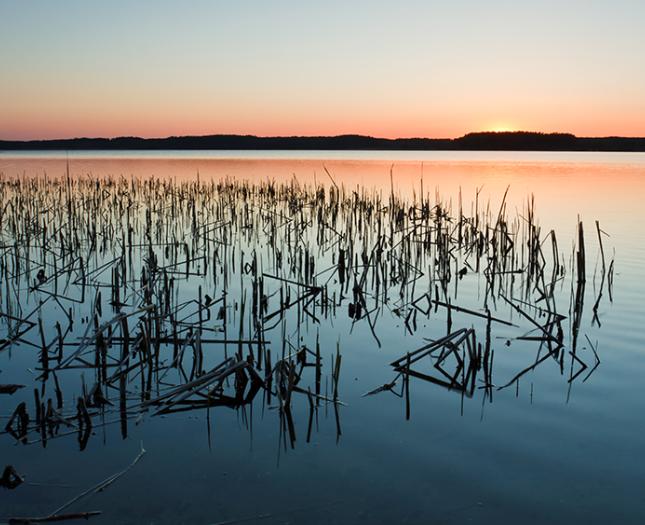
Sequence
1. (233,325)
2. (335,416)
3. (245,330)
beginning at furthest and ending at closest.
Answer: (233,325)
(245,330)
(335,416)

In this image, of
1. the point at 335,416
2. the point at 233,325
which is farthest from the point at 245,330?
the point at 335,416

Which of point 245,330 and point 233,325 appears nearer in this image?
point 245,330

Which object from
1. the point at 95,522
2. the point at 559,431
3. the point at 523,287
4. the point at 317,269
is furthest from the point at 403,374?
the point at 317,269

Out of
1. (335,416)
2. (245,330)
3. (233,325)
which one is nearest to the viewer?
(335,416)

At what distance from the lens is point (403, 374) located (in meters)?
5.27

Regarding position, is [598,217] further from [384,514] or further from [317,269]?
[384,514]

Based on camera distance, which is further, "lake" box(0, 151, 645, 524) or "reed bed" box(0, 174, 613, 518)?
"reed bed" box(0, 174, 613, 518)

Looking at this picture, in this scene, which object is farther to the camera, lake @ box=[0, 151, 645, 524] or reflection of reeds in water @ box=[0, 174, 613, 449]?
reflection of reeds in water @ box=[0, 174, 613, 449]

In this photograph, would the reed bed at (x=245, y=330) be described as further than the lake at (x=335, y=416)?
Yes

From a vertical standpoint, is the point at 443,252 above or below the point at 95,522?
above

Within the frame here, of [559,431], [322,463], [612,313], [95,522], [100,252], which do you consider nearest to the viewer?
[95,522]

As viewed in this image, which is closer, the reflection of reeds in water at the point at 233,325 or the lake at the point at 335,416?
the lake at the point at 335,416

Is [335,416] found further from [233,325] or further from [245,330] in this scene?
[233,325]

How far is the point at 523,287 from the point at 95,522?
6.96 meters
